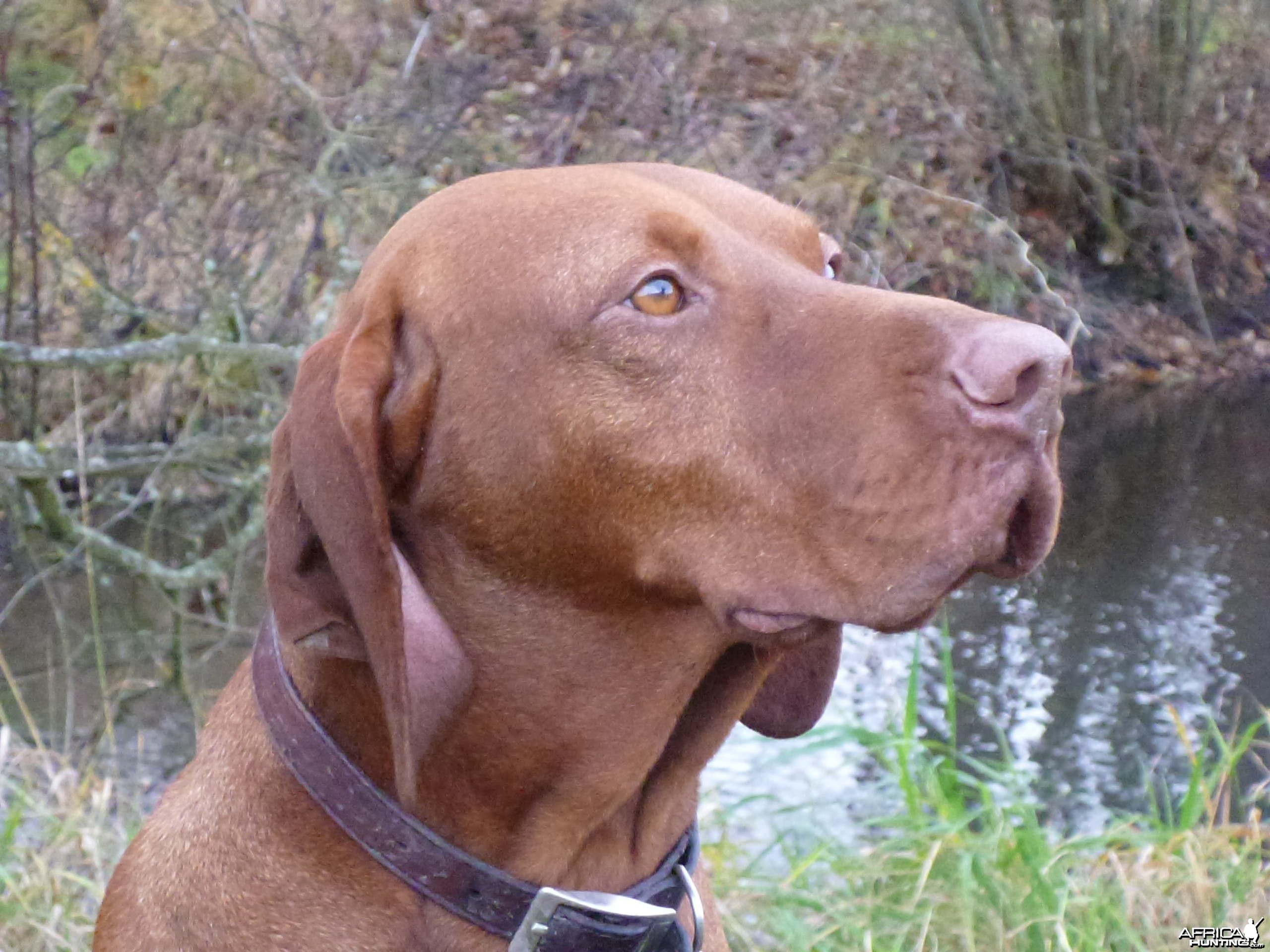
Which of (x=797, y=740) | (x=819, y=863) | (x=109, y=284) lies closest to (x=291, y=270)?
(x=109, y=284)

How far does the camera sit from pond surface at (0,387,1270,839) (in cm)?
524

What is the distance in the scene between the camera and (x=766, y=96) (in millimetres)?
7809

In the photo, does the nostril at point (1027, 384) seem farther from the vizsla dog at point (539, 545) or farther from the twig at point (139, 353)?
the twig at point (139, 353)

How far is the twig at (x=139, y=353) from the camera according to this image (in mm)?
4504

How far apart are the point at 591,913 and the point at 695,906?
271mm

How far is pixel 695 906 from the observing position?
7.49ft

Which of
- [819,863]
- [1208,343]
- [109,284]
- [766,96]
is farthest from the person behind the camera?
[1208,343]

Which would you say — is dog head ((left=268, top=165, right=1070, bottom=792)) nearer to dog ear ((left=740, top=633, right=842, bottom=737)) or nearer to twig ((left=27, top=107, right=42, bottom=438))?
dog ear ((left=740, top=633, right=842, bottom=737))

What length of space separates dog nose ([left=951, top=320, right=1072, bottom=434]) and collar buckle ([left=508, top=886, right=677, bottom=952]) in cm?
89

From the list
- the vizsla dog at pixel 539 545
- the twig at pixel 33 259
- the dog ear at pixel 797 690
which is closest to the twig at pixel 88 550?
the twig at pixel 33 259

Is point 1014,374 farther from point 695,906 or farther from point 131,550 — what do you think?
point 131,550

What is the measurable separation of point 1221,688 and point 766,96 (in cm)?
396

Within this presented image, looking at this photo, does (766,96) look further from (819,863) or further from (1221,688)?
(819,863)

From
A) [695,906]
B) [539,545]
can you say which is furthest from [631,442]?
[695,906]
